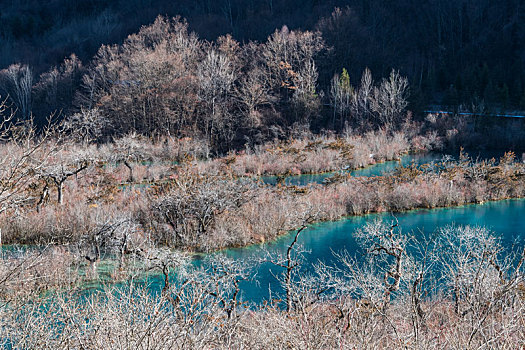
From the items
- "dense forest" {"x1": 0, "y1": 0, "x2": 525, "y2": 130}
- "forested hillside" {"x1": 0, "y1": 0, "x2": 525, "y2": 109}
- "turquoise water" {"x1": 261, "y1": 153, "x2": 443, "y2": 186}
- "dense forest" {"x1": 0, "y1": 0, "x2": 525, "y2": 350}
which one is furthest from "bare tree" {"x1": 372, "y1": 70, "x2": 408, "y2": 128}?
"turquoise water" {"x1": 261, "y1": 153, "x2": 443, "y2": 186}

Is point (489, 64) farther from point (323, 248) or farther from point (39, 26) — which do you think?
point (39, 26)

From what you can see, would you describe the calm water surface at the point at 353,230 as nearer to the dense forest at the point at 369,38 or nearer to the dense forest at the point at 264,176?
the dense forest at the point at 264,176

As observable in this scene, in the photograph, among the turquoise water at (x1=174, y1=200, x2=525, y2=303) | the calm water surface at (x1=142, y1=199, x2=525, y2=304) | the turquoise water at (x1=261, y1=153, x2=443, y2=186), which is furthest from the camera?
the turquoise water at (x1=261, y1=153, x2=443, y2=186)

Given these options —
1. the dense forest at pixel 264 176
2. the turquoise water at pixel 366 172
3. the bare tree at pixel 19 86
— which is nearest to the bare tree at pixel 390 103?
the dense forest at pixel 264 176

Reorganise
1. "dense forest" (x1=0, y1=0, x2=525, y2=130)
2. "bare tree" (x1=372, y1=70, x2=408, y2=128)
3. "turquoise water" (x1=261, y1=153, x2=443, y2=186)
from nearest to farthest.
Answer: "turquoise water" (x1=261, y1=153, x2=443, y2=186), "bare tree" (x1=372, y1=70, x2=408, y2=128), "dense forest" (x1=0, y1=0, x2=525, y2=130)

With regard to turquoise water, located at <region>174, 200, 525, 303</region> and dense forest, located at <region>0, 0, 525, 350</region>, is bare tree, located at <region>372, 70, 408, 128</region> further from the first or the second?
turquoise water, located at <region>174, 200, 525, 303</region>

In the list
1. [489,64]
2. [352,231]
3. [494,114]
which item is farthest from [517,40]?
[352,231]

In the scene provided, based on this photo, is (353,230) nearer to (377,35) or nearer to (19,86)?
(377,35)

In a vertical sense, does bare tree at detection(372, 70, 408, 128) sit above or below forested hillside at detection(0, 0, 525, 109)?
below
